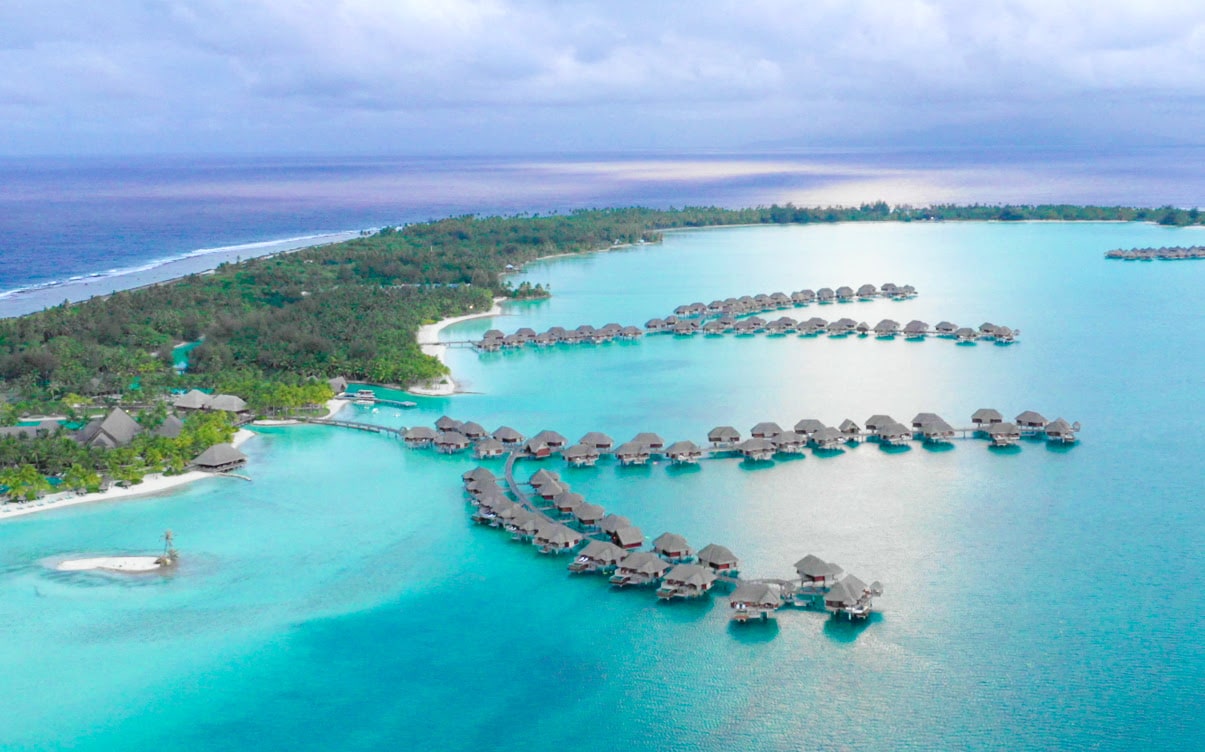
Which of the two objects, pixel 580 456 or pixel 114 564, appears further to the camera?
pixel 580 456

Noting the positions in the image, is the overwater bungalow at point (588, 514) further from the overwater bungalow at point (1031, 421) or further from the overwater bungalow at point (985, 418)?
the overwater bungalow at point (1031, 421)

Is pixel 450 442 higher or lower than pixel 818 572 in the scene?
higher

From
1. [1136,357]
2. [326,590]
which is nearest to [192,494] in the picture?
[326,590]

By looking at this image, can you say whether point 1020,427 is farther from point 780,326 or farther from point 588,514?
point 780,326

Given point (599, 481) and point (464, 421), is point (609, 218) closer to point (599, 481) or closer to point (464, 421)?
point (464, 421)

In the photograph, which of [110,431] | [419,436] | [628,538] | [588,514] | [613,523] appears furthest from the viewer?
[419,436]

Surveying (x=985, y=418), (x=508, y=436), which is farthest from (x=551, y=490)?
(x=985, y=418)
